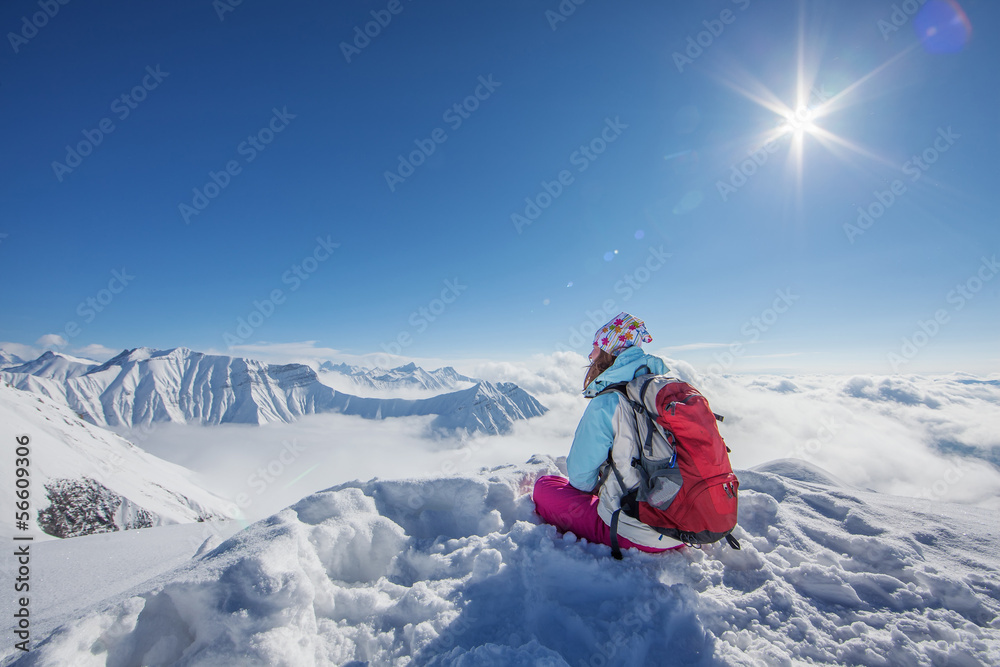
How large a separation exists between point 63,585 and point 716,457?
8295 millimetres

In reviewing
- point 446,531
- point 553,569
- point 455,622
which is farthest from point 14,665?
point 553,569

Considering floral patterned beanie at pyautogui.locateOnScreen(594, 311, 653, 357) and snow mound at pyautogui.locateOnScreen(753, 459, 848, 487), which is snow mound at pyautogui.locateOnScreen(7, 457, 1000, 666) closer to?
floral patterned beanie at pyautogui.locateOnScreen(594, 311, 653, 357)

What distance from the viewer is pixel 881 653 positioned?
262 cm

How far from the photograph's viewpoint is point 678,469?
3.43 metres

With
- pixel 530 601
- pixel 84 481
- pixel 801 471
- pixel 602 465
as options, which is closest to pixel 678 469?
pixel 602 465

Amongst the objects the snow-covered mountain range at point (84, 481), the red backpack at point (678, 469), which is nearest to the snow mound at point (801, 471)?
the red backpack at point (678, 469)

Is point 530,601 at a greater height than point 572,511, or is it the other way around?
point 572,511

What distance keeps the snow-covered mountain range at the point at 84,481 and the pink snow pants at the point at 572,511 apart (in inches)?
985

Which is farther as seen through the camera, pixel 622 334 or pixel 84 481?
pixel 84 481

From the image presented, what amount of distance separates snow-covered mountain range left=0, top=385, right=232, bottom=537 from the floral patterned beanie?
26086 millimetres

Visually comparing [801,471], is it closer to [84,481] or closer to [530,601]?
[530,601]

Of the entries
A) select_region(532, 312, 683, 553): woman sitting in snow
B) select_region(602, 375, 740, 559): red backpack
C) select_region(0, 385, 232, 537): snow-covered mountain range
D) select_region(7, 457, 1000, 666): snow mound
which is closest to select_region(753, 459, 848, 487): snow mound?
select_region(7, 457, 1000, 666): snow mound

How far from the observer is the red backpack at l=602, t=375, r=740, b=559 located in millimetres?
3324

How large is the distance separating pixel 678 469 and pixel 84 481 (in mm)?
53088
